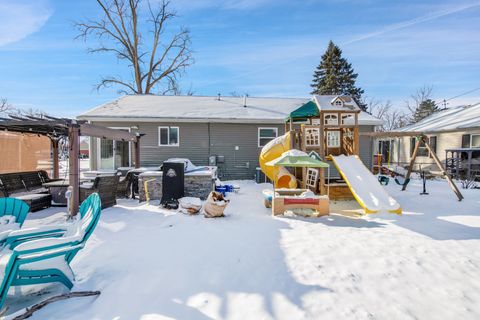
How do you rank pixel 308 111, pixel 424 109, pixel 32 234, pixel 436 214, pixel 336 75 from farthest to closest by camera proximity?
pixel 424 109 → pixel 336 75 → pixel 308 111 → pixel 436 214 → pixel 32 234

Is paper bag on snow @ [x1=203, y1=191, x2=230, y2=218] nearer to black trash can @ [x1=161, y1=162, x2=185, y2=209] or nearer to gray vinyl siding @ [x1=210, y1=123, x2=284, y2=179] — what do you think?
black trash can @ [x1=161, y1=162, x2=185, y2=209]

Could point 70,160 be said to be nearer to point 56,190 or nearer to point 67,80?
point 56,190

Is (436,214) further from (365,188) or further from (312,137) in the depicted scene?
(312,137)

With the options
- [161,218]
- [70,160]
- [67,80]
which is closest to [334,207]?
[161,218]

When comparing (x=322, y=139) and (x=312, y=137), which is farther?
(x=312, y=137)

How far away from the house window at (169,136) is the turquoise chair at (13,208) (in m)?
8.92

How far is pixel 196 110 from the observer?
13508 millimetres

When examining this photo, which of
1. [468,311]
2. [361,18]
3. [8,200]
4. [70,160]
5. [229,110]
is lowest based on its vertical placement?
[468,311]

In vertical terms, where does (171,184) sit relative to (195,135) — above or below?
below

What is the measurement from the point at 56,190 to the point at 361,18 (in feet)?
40.8

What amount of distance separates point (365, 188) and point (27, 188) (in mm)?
9930

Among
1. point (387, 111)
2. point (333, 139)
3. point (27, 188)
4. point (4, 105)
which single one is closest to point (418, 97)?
point (387, 111)

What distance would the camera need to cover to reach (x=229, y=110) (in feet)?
45.0

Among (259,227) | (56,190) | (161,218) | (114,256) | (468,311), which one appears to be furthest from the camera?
(56,190)
